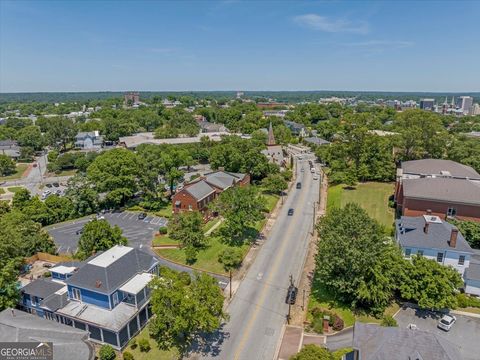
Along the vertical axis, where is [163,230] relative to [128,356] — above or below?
above

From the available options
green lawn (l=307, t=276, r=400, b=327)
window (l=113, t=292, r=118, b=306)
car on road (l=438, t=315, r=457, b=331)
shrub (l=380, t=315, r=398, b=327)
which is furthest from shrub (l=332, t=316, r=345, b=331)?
window (l=113, t=292, r=118, b=306)

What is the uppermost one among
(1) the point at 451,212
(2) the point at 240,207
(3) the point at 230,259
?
(2) the point at 240,207

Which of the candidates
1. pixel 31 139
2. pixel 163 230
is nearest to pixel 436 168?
pixel 163 230

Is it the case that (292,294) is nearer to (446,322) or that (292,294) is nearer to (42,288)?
(446,322)

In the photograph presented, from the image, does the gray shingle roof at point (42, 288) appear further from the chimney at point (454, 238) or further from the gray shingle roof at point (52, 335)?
the chimney at point (454, 238)

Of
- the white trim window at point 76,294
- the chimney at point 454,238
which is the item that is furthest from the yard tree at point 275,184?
the white trim window at point 76,294

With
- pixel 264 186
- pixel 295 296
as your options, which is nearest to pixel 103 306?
pixel 295 296
